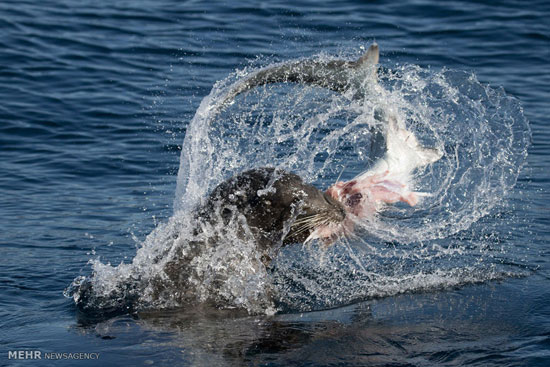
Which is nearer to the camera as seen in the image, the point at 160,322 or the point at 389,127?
the point at 160,322

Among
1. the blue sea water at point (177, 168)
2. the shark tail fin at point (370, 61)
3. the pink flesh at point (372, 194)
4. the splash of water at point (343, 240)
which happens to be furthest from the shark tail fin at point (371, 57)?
the blue sea water at point (177, 168)

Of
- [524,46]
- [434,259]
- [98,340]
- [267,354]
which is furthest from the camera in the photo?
[524,46]

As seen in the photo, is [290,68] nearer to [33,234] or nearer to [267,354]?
[267,354]

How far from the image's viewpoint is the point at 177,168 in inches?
428

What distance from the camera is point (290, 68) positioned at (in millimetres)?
6574

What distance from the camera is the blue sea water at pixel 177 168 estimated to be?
18.6 feet

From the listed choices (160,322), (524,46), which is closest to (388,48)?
(524,46)

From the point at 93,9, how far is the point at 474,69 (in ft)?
26.9

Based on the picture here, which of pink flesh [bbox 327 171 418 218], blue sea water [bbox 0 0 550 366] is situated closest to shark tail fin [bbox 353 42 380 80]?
pink flesh [bbox 327 171 418 218]

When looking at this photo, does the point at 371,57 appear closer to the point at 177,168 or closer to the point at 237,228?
the point at 237,228

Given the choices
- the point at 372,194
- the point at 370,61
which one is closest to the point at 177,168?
the point at 372,194

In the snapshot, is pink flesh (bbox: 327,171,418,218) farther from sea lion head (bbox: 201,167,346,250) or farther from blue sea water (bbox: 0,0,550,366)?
blue sea water (bbox: 0,0,550,366)

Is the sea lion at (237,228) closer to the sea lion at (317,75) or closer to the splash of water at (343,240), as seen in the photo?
the splash of water at (343,240)

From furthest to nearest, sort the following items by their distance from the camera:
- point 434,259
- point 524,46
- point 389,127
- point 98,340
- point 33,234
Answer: point 524,46 → point 33,234 → point 434,259 → point 389,127 → point 98,340
